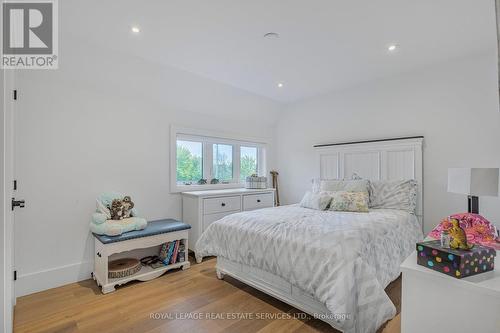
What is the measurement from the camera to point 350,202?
2.74m

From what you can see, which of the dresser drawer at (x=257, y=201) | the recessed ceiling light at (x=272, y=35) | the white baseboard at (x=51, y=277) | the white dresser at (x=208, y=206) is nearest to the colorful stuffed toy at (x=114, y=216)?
the white baseboard at (x=51, y=277)

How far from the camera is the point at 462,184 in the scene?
1.82 m

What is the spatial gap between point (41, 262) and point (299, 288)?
7.96 feet

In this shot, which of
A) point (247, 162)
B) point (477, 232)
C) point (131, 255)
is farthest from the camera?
point (247, 162)

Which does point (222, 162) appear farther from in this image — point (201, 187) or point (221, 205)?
point (221, 205)

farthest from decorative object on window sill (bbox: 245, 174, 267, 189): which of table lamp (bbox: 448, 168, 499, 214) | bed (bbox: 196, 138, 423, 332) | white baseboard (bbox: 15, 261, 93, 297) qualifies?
table lamp (bbox: 448, 168, 499, 214)

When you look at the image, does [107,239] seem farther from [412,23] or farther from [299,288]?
[412,23]

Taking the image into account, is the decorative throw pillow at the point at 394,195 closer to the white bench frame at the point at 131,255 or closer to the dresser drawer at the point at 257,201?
the dresser drawer at the point at 257,201

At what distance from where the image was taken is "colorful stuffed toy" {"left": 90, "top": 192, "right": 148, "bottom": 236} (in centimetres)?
240

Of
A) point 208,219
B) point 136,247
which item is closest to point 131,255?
point 136,247

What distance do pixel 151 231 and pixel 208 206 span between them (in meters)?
0.81

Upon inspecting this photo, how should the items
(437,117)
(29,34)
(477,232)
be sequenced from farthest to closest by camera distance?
1. (437,117)
2. (29,34)
3. (477,232)

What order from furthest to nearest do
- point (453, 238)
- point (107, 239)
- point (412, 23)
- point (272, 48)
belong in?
point (272, 48), point (107, 239), point (412, 23), point (453, 238)

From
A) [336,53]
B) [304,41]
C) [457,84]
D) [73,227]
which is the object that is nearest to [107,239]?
[73,227]
